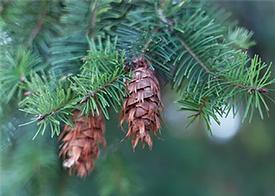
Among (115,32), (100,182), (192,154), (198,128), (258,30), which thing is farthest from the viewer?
(198,128)

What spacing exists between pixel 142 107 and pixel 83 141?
12cm

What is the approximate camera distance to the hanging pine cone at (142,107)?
506 mm

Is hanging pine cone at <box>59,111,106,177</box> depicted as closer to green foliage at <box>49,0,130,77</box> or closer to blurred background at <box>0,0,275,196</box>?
green foliage at <box>49,0,130,77</box>

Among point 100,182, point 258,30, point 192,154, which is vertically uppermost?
point 258,30

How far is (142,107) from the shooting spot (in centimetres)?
51

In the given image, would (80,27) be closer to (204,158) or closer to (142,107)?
(142,107)

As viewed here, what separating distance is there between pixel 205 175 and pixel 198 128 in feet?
0.57

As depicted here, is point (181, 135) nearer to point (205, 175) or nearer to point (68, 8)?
point (205, 175)

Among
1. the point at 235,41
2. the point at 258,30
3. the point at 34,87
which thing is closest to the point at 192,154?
the point at 258,30

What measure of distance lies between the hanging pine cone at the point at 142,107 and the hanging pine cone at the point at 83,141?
7cm

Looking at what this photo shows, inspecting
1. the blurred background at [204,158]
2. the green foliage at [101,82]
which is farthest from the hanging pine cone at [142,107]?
the blurred background at [204,158]

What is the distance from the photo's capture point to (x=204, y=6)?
68 centimetres

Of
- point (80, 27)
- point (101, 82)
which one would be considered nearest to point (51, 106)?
point (101, 82)

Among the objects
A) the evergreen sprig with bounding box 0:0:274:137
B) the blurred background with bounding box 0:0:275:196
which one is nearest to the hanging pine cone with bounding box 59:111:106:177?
the evergreen sprig with bounding box 0:0:274:137
